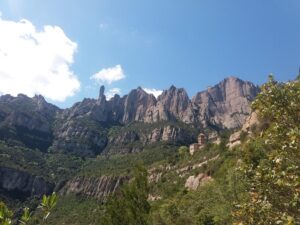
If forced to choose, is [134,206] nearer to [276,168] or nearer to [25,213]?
[276,168]

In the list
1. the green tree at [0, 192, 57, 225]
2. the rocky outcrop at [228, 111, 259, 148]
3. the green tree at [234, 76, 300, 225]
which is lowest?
the green tree at [0, 192, 57, 225]

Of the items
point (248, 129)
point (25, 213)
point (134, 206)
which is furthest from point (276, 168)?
point (248, 129)

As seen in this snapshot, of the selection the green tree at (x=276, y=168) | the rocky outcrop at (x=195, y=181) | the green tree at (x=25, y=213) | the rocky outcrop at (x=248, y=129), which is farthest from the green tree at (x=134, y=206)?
the rocky outcrop at (x=248, y=129)

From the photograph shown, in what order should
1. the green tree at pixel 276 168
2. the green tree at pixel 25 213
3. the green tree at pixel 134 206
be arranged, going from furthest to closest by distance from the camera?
1. the green tree at pixel 134 206
2. the green tree at pixel 276 168
3. the green tree at pixel 25 213

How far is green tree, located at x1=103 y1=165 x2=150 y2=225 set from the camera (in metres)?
48.2

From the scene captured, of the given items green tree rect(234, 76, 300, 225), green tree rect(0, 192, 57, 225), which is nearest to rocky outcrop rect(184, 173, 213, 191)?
green tree rect(234, 76, 300, 225)

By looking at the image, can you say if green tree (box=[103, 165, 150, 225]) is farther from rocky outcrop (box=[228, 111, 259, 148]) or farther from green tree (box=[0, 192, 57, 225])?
rocky outcrop (box=[228, 111, 259, 148])

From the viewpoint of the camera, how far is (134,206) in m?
49.2

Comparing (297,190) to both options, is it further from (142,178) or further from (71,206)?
(71,206)

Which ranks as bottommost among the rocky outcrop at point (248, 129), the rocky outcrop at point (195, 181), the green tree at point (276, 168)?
the green tree at point (276, 168)

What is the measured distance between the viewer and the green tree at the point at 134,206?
48.2 meters

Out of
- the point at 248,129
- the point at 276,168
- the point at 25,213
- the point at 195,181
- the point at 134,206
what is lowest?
the point at 25,213

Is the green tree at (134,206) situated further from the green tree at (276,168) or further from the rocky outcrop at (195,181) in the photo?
the rocky outcrop at (195,181)

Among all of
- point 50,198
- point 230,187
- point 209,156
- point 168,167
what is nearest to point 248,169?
point 50,198
